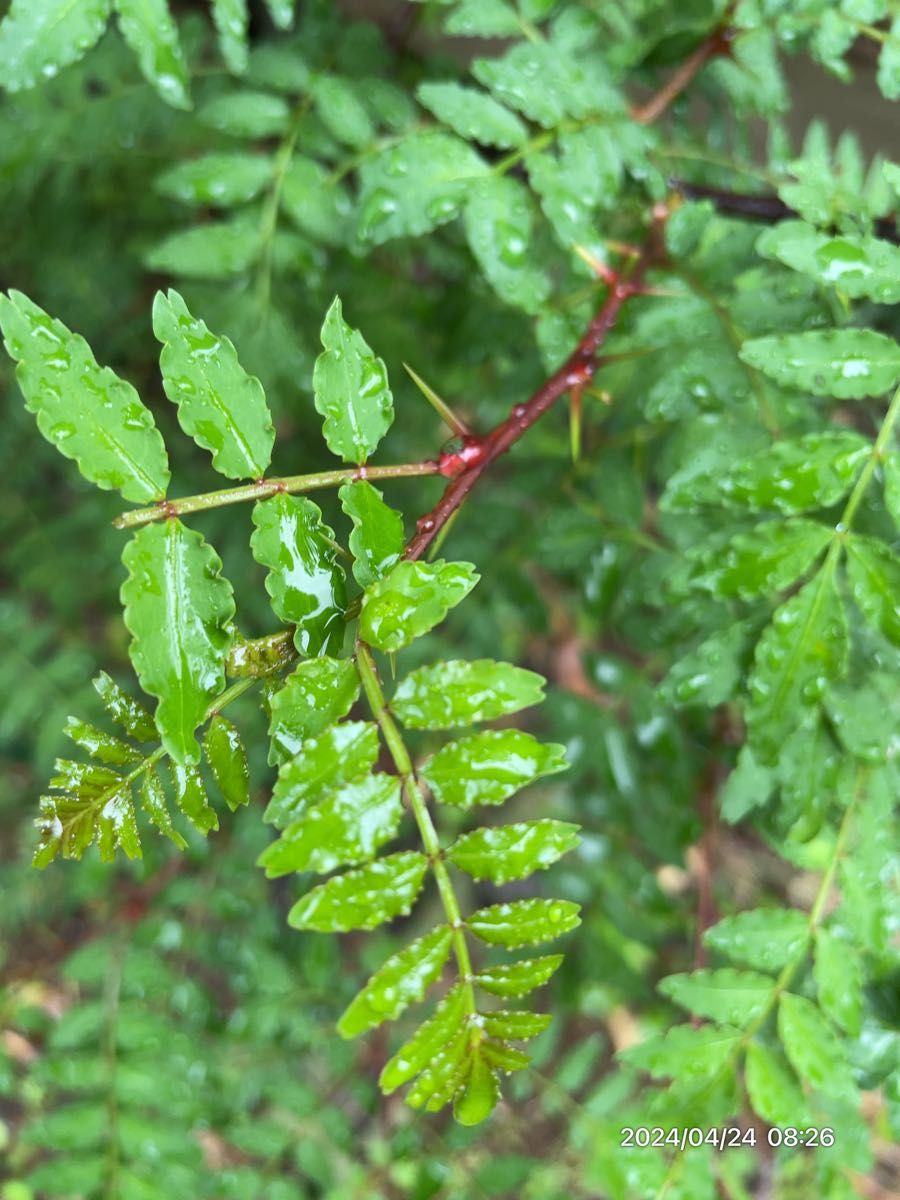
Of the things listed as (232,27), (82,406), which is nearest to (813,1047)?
(82,406)

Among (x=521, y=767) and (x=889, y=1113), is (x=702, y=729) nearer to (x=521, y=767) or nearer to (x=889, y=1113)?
(x=889, y=1113)

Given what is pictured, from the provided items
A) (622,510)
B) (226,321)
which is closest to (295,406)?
(226,321)

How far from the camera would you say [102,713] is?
152cm

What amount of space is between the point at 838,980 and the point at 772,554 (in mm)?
453

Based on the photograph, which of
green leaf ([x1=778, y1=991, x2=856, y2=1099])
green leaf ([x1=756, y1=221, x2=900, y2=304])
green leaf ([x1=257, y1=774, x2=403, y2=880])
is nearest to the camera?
green leaf ([x1=257, y1=774, x2=403, y2=880])

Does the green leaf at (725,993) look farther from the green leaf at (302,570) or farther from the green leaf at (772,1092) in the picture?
the green leaf at (302,570)

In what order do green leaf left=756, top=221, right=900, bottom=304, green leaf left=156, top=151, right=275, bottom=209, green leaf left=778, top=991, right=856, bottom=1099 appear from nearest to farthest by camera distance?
1. green leaf left=756, top=221, right=900, bottom=304
2. green leaf left=778, top=991, right=856, bottom=1099
3. green leaf left=156, top=151, right=275, bottom=209

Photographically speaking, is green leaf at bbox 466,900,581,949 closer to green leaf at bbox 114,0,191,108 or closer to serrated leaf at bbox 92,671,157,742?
serrated leaf at bbox 92,671,157,742

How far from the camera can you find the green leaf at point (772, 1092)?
2.77ft

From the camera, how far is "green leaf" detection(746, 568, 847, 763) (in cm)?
75

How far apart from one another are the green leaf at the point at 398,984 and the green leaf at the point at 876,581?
1.42 feet

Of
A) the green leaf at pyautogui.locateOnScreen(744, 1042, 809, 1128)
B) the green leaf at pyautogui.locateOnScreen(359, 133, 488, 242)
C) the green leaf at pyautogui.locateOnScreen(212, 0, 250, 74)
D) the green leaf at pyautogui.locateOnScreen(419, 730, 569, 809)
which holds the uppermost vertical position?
the green leaf at pyautogui.locateOnScreen(212, 0, 250, 74)

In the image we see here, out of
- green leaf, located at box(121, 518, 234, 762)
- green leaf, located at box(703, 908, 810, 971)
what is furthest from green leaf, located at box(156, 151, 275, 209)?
green leaf, located at box(703, 908, 810, 971)

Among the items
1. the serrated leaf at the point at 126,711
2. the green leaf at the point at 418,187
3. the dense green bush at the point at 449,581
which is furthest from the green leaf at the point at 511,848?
the green leaf at the point at 418,187
